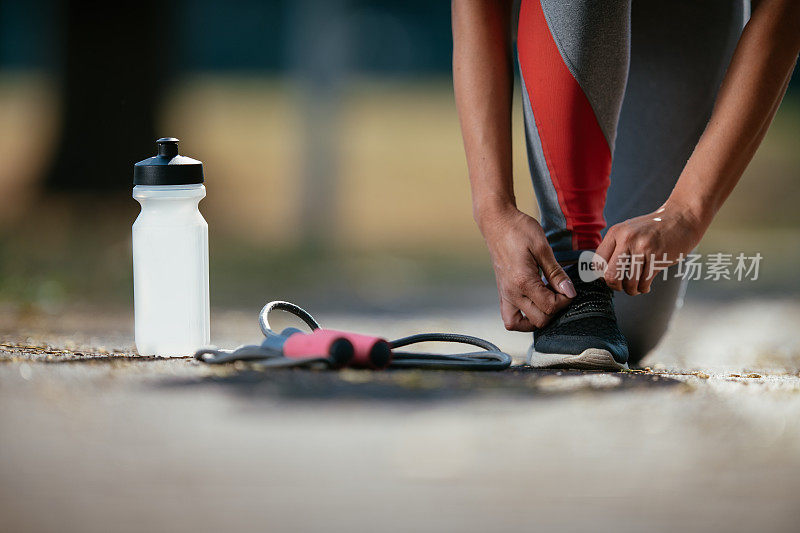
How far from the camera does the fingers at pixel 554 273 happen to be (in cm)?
185

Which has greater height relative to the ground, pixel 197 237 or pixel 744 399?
pixel 197 237

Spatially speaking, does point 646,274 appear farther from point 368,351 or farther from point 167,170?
point 167,170

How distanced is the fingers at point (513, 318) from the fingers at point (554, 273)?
0.12 m

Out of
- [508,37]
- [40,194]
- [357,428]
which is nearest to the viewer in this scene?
[357,428]

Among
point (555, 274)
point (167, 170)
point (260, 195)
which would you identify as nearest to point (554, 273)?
point (555, 274)

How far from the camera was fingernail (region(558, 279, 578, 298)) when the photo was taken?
1867 millimetres

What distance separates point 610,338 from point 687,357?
0.94 meters

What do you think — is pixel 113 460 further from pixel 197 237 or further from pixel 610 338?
pixel 610 338

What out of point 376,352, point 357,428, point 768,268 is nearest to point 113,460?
point 357,428

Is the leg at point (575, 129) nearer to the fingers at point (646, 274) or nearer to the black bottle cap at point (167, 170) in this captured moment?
the fingers at point (646, 274)

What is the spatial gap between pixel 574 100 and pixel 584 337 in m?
0.49

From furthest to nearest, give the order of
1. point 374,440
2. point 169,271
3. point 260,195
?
point 260,195
point 169,271
point 374,440

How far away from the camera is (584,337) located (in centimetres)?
190

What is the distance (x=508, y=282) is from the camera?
6.24 ft
